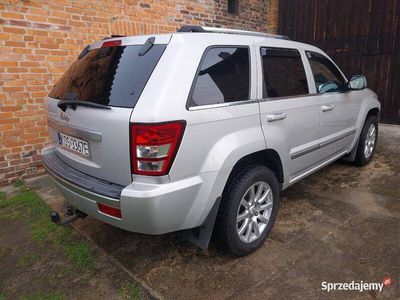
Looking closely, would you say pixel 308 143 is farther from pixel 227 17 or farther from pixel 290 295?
pixel 227 17

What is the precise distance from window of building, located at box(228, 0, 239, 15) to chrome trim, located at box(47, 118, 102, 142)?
5979mm

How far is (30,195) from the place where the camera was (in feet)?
12.8

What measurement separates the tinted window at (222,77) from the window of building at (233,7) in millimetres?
5512

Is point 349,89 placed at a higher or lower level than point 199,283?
higher

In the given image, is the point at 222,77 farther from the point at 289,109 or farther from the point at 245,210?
the point at 245,210

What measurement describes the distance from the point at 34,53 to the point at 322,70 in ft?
12.2

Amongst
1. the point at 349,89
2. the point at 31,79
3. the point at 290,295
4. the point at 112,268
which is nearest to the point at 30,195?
the point at 31,79

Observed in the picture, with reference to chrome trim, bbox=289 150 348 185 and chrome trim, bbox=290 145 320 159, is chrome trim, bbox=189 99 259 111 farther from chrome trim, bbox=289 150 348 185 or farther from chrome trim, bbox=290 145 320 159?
chrome trim, bbox=289 150 348 185

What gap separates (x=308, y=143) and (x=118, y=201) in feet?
6.74

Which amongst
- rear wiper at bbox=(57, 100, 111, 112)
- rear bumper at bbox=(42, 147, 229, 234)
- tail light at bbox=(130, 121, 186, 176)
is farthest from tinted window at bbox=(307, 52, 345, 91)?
rear wiper at bbox=(57, 100, 111, 112)

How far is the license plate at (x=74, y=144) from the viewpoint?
2279mm

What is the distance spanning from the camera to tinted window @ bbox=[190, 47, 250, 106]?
2158 mm

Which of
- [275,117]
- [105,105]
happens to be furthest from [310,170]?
[105,105]
